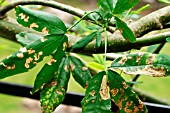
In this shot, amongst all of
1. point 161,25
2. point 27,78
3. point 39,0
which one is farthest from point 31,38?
point 27,78

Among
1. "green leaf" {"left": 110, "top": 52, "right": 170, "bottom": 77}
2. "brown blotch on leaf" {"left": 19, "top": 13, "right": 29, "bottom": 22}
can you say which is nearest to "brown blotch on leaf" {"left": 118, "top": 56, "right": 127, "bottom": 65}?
"green leaf" {"left": 110, "top": 52, "right": 170, "bottom": 77}

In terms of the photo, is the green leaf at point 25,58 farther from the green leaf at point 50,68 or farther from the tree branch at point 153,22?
the tree branch at point 153,22

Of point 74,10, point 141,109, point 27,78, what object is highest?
point 74,10

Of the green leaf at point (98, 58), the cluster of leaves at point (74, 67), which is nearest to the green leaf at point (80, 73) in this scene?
the cluster of leaves at point (74, 67)

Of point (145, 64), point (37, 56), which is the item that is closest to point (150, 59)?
point (145, 64)

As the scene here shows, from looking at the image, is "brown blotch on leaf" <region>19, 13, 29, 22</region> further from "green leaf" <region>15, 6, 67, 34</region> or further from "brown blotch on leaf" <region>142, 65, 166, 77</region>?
"brown blotch on leaf" <region>142, 65, 166, 77</region>

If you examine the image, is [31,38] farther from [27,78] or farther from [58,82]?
[27,78]

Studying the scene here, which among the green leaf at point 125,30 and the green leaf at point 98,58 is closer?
the green leaf at point 125,30

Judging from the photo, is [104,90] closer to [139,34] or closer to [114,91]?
[114,91]
